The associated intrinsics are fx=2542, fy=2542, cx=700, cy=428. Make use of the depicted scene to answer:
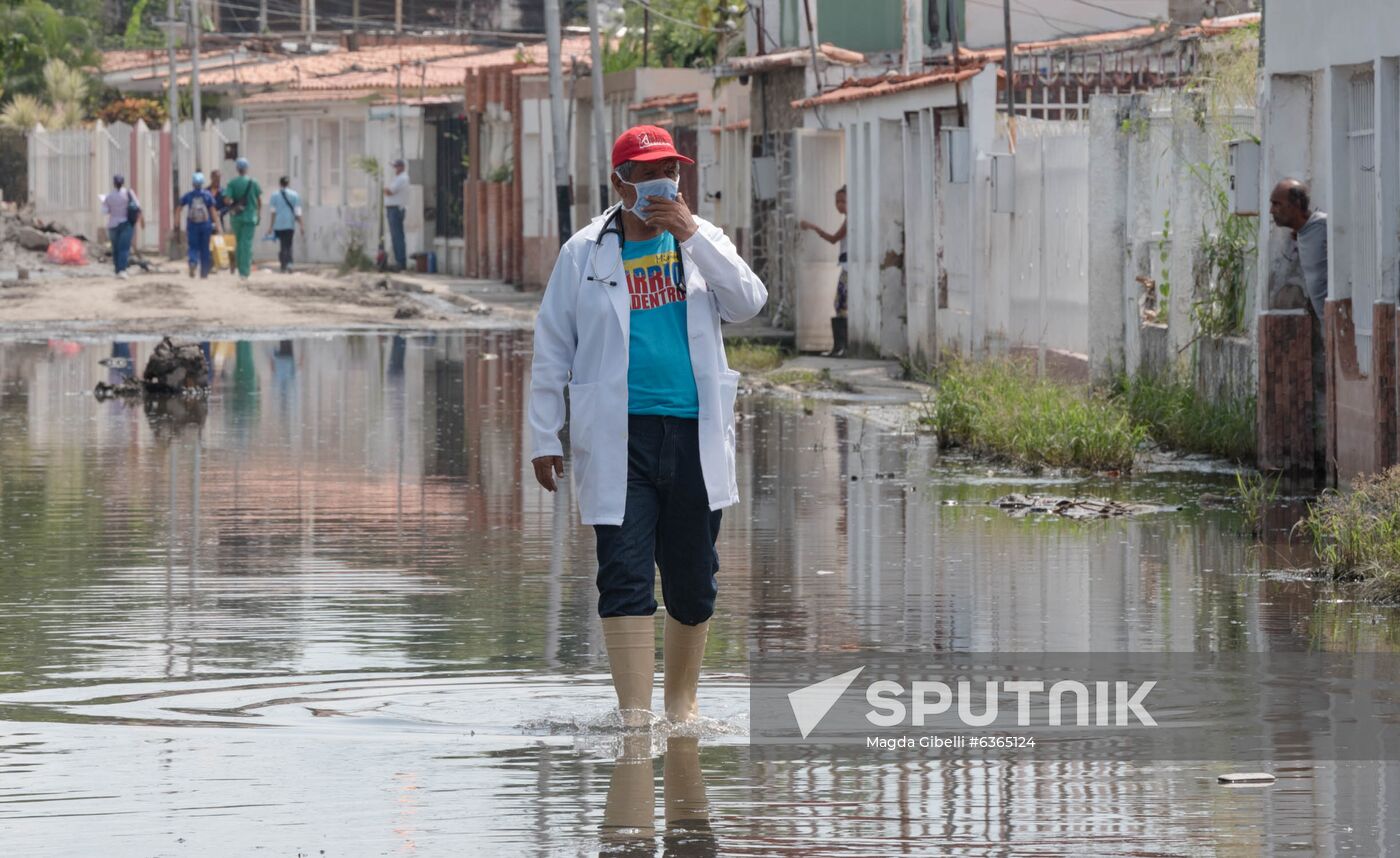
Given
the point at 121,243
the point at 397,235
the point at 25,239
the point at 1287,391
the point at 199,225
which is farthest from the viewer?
the point at 397,235

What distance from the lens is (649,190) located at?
7.44 m

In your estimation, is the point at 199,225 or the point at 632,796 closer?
the point at 632,796

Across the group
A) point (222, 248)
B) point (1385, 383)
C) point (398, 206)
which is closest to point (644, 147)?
point (1385, 383)

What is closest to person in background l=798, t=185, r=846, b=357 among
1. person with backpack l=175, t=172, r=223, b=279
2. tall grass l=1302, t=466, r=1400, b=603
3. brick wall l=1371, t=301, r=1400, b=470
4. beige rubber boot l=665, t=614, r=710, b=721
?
brick wall l=1371, t=301, r=1400, b=470

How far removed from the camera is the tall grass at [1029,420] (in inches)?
588

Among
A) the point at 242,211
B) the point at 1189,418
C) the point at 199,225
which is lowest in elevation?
the point at 1189,418

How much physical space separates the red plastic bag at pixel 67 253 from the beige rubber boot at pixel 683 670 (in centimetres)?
4367

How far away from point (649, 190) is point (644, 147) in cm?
14

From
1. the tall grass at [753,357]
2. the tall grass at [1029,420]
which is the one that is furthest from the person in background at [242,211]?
the tall grass at [1029,420]

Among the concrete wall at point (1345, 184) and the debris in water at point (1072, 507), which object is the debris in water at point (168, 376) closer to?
the debris in water at point (1072, 507)

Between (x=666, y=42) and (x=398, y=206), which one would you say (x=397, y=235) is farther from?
(x=666, y=42)

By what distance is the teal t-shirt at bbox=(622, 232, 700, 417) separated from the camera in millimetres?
7465

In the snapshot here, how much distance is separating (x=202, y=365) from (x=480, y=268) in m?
27.9

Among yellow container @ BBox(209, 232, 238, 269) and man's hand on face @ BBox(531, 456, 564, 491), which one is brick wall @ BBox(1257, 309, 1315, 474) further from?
yellow container @ BBox(209, 232, 238, 269)
